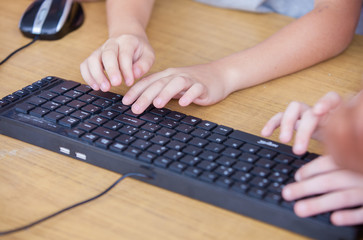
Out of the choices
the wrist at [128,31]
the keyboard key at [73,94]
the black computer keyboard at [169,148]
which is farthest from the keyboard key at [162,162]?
the wrist at [128,31]

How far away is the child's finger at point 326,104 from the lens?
54cm

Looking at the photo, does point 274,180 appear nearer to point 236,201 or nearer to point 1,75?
point 236,201

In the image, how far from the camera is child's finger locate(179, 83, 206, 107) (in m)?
0.70

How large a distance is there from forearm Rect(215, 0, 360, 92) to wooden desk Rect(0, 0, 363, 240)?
0.02m

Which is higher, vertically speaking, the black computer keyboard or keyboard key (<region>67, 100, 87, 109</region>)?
keyboard key (<region>67, 100, 87, 109</region>)

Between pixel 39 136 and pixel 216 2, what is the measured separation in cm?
59

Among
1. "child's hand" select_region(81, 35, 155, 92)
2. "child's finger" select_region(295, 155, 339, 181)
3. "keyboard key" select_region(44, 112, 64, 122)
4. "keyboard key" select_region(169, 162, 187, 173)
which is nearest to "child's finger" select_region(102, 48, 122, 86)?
"child's hand" select_region(81, 35, 155, 92)

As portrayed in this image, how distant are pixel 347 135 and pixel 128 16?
0.64 metres

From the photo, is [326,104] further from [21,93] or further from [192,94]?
[21,93]

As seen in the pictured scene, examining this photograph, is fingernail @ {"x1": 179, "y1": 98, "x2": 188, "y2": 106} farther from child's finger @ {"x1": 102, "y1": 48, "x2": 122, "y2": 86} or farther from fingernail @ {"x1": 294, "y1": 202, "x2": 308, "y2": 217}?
fingernail @ {"x1": 294, "y1": 202, "x2": 308, "y2": 217}

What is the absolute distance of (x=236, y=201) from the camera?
511mm

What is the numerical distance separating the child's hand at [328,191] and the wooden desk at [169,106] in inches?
1.6

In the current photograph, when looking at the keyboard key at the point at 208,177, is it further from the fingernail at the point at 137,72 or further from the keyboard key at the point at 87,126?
the fingernail at the point at 137,72

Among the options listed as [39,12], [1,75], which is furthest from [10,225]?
[39,12]
